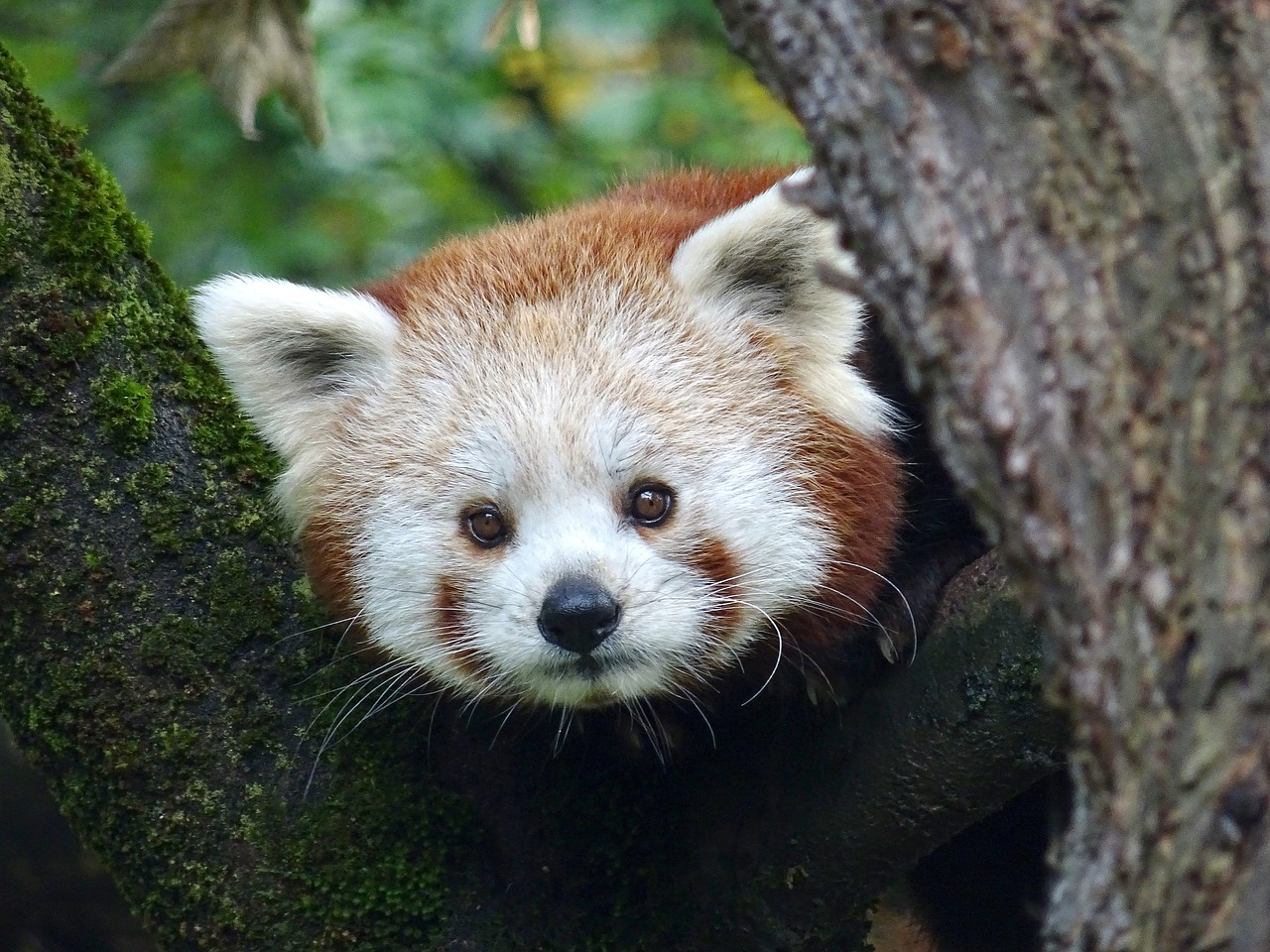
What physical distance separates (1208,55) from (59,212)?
2207mm

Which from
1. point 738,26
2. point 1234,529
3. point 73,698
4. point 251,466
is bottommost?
point 73,698

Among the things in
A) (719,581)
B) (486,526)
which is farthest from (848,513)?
(486,526)

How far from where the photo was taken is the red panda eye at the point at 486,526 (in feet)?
9.58

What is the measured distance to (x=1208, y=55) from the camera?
1.42 metres

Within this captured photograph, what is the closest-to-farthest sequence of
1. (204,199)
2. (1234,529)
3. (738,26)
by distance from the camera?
(1234,529)
(738,26)
(204,199)

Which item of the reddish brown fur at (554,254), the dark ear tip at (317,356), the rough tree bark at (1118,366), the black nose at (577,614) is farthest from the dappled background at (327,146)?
the rough tree bark at (1118,366)

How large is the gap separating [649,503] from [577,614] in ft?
1.07

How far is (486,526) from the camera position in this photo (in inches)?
115

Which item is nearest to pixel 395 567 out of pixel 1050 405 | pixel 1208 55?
pixel 1050 405

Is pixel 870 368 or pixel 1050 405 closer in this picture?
pixel 1050 405

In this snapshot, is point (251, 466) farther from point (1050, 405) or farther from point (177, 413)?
point (1050, 405)

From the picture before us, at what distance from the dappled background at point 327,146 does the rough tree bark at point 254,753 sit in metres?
2.62

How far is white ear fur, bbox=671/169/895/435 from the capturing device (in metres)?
2.96

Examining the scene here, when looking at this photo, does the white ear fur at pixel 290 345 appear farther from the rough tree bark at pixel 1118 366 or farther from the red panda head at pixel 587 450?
the rough tree bark at pixel 1118 366
